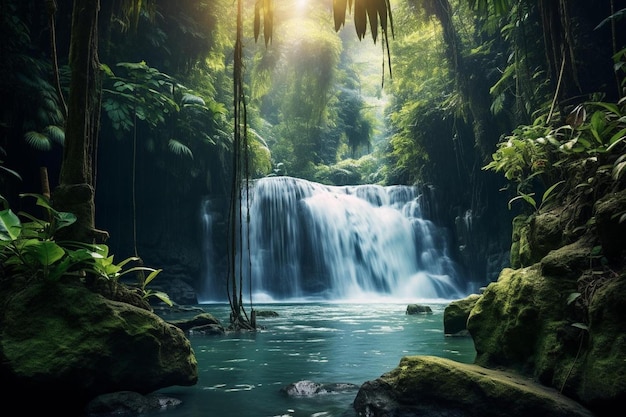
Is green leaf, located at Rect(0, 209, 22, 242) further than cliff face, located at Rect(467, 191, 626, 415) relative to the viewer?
Yes

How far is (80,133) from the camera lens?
4.20m

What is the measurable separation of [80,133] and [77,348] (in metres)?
1.86

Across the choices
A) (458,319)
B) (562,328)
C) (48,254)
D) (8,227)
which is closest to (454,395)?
(562,328)

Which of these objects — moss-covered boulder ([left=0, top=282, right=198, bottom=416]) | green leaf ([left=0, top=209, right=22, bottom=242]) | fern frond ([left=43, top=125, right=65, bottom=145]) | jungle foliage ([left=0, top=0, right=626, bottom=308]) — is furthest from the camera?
fern frond ([left=43, top=125, right=65, bottom=145])

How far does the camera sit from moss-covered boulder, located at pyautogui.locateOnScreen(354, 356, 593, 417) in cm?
301

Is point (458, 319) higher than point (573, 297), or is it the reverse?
point (573, 297)

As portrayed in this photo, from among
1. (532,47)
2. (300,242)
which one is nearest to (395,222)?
(300,242)

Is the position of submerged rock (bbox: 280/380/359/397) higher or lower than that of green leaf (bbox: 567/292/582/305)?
lower

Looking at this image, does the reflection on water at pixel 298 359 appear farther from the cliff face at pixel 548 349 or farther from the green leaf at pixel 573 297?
the green leaf at pixel 573 297

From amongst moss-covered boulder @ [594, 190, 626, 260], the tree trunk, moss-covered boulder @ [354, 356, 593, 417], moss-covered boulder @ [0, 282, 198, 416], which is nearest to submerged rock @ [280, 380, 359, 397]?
moss-covered boulder @ [354, 356, 593, 417]

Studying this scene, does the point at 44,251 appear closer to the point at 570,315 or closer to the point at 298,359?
the point at 298,359

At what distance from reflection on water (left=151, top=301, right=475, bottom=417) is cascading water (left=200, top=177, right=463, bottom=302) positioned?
8296 millimetres

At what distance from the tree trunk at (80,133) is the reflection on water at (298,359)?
66.9 inches

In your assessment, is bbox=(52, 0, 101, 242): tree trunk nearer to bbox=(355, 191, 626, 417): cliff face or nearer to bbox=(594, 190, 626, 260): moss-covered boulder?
bbox=(355, 191, 626, 417): cliff face
